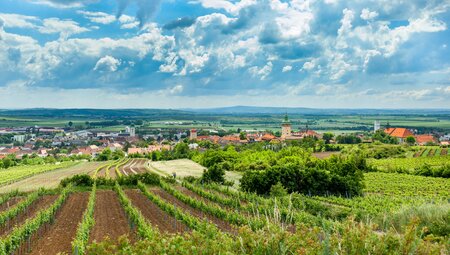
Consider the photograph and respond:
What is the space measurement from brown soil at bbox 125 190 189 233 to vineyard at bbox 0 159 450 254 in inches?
2.5

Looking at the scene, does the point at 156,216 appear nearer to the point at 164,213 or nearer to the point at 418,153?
the point at 164,213

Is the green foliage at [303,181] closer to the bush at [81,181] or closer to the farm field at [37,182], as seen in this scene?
the bush at [81,181]

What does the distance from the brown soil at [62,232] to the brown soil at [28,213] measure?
5.10 feet

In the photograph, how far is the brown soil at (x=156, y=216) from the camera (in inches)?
A: 897

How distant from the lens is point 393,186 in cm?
4547

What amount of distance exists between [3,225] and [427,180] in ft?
146

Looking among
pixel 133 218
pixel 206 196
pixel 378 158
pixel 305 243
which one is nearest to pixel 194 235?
pixel 305 243

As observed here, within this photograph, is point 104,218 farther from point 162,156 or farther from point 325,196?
point 162,156

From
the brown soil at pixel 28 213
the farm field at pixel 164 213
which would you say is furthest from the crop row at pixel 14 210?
the farm field at pixel 164 213

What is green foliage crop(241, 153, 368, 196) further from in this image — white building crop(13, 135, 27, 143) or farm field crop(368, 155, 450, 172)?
white building crop(13, 135, 27, 143)

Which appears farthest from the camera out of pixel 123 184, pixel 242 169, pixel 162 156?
pixel 162 156

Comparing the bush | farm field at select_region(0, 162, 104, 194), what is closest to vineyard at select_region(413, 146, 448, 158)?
farm field at select_region(0, 162, 104, 194)

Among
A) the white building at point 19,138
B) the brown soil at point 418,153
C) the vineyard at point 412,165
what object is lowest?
the white building at point 19,138

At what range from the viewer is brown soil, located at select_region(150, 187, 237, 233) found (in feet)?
73.9
